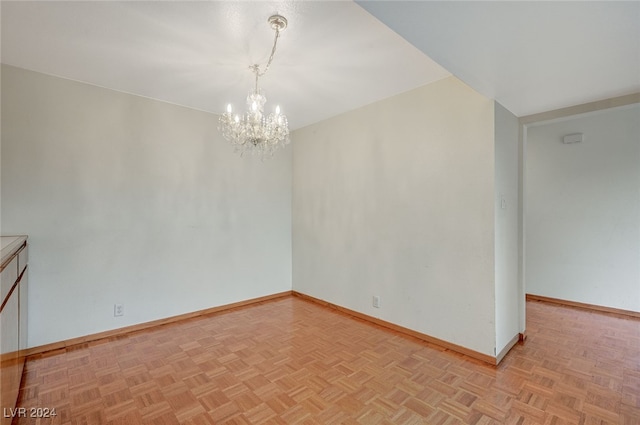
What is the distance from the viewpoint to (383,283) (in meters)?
3.25

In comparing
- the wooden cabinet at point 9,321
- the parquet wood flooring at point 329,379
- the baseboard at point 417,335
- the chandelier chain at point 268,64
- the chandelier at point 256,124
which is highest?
the chandelier chain at point 268,64

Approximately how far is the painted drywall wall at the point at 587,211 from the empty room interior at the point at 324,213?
0.08 feet

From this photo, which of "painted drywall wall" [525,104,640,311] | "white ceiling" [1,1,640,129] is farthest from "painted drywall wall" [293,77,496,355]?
"painted drywall wall" [525,104,640,311]

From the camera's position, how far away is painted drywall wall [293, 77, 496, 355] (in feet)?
8.30

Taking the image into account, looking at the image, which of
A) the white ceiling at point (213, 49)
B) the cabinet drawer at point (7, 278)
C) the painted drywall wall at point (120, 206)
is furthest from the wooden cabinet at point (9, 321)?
the white ceiling at point (213, 49)

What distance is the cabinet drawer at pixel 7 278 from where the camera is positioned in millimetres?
1457

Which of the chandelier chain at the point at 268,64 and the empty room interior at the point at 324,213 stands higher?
the chandelier chain at the point at 268,64

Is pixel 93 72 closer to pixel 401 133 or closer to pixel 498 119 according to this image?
pixel 401 133

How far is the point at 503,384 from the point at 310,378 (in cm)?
143

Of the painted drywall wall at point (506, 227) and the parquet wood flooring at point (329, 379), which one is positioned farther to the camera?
the painted drywall wall at point (506, 227)

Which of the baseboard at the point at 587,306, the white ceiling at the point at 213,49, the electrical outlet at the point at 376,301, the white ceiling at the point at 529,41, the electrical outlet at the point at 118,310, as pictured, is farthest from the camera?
the baseboard at the point at 587,306

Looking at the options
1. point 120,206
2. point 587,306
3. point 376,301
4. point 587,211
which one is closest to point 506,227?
point 376,301

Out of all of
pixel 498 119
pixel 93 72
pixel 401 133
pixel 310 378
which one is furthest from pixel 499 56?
pixel 93 72

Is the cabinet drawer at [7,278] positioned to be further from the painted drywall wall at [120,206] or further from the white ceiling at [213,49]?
the white ceiling at [213,49]
